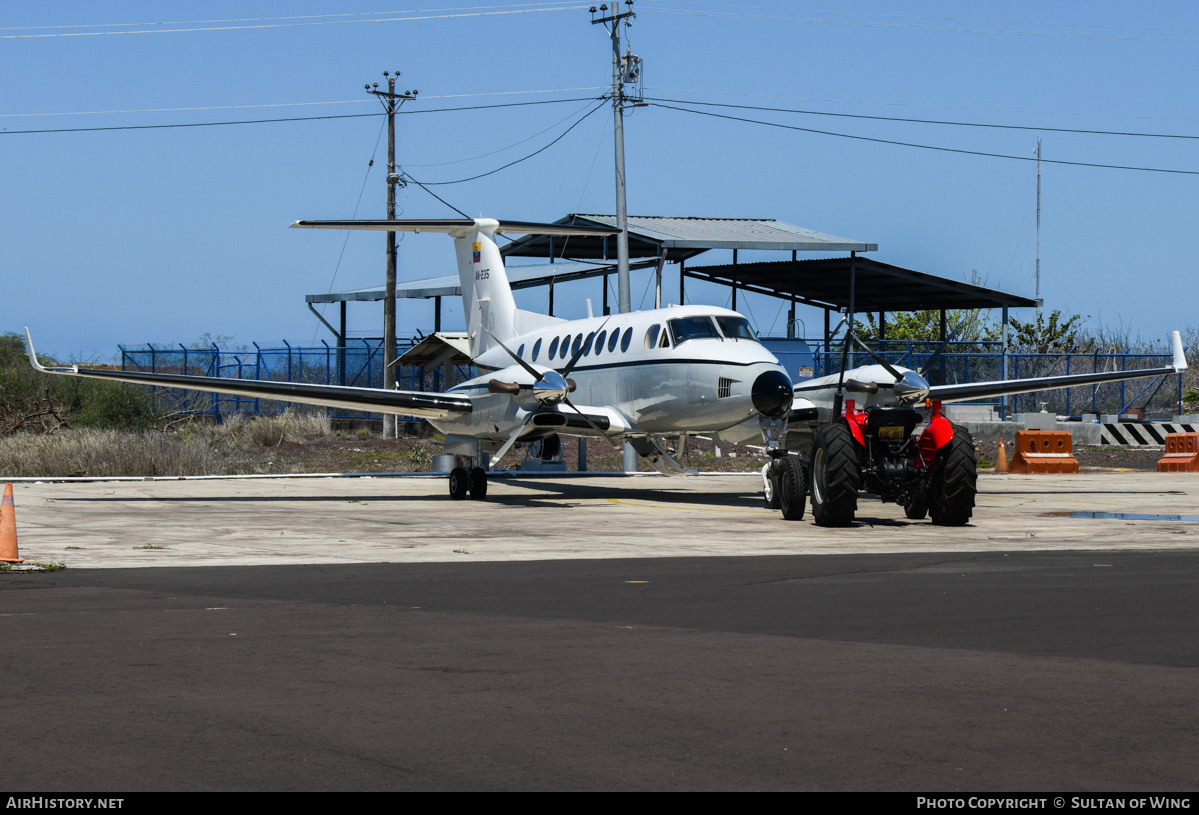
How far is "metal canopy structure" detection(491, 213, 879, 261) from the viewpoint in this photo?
4069 centimetres

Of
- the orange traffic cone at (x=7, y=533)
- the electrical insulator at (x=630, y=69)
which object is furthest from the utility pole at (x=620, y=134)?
the orange traffic cone at (x=7, y=533)

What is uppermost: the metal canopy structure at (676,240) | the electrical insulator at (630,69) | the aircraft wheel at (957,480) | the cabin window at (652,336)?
the electrical insulator at (630,69)

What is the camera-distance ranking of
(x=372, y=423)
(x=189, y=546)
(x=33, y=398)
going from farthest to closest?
(x=372, y=423) < (x=33, y=398) < (x=189, y=546)

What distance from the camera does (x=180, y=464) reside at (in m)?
29.6

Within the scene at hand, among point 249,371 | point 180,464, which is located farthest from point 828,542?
point 249,371

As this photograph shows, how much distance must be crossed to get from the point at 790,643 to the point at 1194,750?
284 cm

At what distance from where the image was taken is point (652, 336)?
21328mm

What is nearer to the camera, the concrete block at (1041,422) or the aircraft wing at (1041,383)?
the aircraft wing at (1041,383)

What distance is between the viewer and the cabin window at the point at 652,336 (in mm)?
21203

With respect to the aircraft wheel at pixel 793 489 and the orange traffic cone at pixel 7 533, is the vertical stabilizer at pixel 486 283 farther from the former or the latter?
the orange traffic cone at pixel 7 533

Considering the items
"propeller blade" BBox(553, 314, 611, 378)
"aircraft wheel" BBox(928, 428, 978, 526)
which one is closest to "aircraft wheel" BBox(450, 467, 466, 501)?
"propeller blade" BBox(553, 314, 611, 378)

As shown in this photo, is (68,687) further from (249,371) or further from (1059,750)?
(249,371)

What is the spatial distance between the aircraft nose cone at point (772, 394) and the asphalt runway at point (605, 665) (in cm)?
512

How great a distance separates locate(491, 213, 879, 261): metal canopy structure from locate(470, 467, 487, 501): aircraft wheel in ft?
56.9
